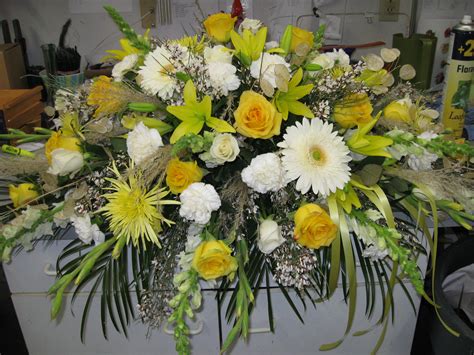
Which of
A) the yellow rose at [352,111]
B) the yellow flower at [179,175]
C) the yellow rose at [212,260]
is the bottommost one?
the yellow rose at [212,260]

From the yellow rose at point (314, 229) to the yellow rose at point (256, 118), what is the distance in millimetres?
157

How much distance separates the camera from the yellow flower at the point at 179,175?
0.81 metres

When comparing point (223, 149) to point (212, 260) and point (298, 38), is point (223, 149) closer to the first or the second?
point (212, 260)

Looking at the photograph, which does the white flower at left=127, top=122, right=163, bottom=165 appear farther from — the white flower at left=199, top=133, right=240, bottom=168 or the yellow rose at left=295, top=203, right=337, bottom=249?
the yellow rose at left=295, top=203, right=337, bottom=249

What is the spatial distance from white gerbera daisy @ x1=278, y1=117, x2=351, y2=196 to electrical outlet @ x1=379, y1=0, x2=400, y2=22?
1.32 m

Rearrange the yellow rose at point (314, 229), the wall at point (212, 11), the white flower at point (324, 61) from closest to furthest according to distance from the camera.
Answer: the yellow rose at point (314, 229)
the white flower at point (324, 61)
the wall at point (212, 11)

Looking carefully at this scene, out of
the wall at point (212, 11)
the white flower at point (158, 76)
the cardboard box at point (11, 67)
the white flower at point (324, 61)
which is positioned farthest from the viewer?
the wall at point (212, 11)

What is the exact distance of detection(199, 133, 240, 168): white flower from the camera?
2.62 feet

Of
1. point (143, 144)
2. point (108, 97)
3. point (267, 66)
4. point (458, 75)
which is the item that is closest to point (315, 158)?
point (267, 66)

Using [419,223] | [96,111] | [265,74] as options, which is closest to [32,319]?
[96,111]

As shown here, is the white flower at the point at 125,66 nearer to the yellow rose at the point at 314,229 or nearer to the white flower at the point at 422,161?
the yellow rose at the point at 314,229

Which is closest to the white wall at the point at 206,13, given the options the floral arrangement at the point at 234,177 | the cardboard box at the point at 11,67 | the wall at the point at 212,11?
the wall at the point at 212,11

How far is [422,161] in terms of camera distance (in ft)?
2.96

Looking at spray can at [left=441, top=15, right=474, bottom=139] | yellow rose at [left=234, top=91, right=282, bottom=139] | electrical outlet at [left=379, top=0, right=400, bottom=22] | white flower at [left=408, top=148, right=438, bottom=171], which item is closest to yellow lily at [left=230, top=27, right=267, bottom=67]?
yellow rose at [left=234, top=91, right=282, bottom=139]
